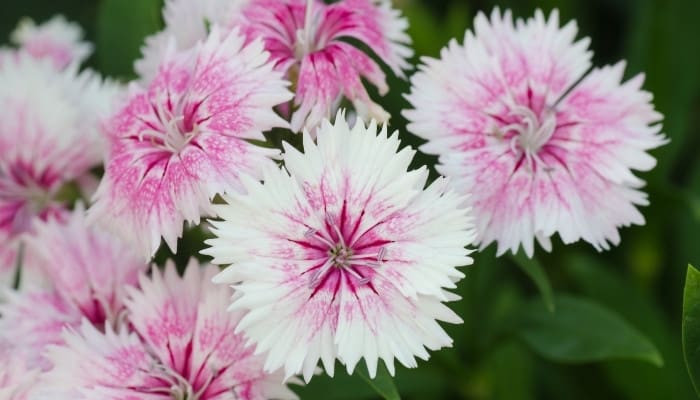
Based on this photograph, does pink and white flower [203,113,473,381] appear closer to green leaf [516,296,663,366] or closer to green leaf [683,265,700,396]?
green leaf [683,265,700,396]

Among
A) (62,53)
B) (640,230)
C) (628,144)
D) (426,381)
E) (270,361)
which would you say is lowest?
(270,361)

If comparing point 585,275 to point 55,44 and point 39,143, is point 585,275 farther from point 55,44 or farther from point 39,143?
point 55,44

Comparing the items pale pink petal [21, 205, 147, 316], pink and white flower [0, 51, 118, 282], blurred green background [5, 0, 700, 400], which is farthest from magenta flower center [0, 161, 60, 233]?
blurred green background [5, 0, 700, 400]

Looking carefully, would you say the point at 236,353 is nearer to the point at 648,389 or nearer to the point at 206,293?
the point at 206,293

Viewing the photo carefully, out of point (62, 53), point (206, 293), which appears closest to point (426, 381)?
point (206, 293)

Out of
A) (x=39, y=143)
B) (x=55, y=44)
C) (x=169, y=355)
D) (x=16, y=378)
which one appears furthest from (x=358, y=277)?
(x=55, y=44)

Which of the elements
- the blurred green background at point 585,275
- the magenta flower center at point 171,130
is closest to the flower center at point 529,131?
the blurred green background at point 585,275
